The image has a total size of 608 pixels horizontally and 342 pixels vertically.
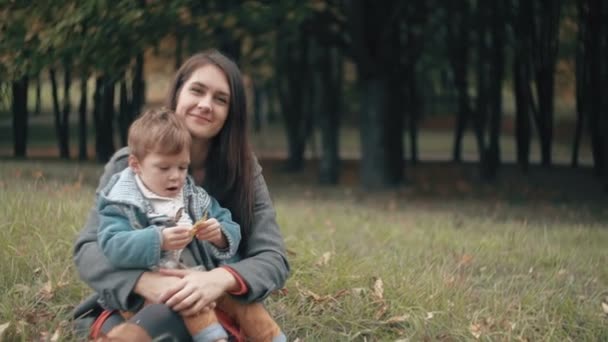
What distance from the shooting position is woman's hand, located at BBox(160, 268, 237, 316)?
342 cm

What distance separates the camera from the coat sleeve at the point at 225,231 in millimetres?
3645

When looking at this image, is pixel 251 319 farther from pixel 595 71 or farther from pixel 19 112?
pixel 595 71

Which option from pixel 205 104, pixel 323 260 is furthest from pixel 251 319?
pixel 323 260

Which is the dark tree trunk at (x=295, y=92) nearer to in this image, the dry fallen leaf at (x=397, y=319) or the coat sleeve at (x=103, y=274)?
the dry fallen leaf at (x=397, y=319)

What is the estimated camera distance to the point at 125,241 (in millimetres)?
3379

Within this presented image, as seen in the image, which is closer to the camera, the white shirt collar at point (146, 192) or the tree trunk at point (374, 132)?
the white shirt collar at point (146, 192)

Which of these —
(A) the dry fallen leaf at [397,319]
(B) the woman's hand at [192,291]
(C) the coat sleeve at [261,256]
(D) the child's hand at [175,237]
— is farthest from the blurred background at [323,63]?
(D) the child's hand at [175,237]

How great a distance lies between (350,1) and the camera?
1512cm

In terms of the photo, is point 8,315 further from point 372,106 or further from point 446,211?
point 372,106

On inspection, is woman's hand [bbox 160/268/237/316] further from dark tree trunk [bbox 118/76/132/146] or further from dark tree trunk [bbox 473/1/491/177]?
dark tree trunk [bbox 473/1/491/177]

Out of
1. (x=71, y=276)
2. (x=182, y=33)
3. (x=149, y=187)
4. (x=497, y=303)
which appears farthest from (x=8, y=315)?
(x=182, y=33)

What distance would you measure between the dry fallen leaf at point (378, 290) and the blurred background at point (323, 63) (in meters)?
6.25

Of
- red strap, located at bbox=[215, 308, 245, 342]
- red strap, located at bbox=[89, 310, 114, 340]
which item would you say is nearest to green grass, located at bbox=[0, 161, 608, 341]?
red strap, located at bbox=[89, 310, 114, 340]

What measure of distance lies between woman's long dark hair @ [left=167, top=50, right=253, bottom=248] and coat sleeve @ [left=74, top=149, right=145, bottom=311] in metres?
0.43
